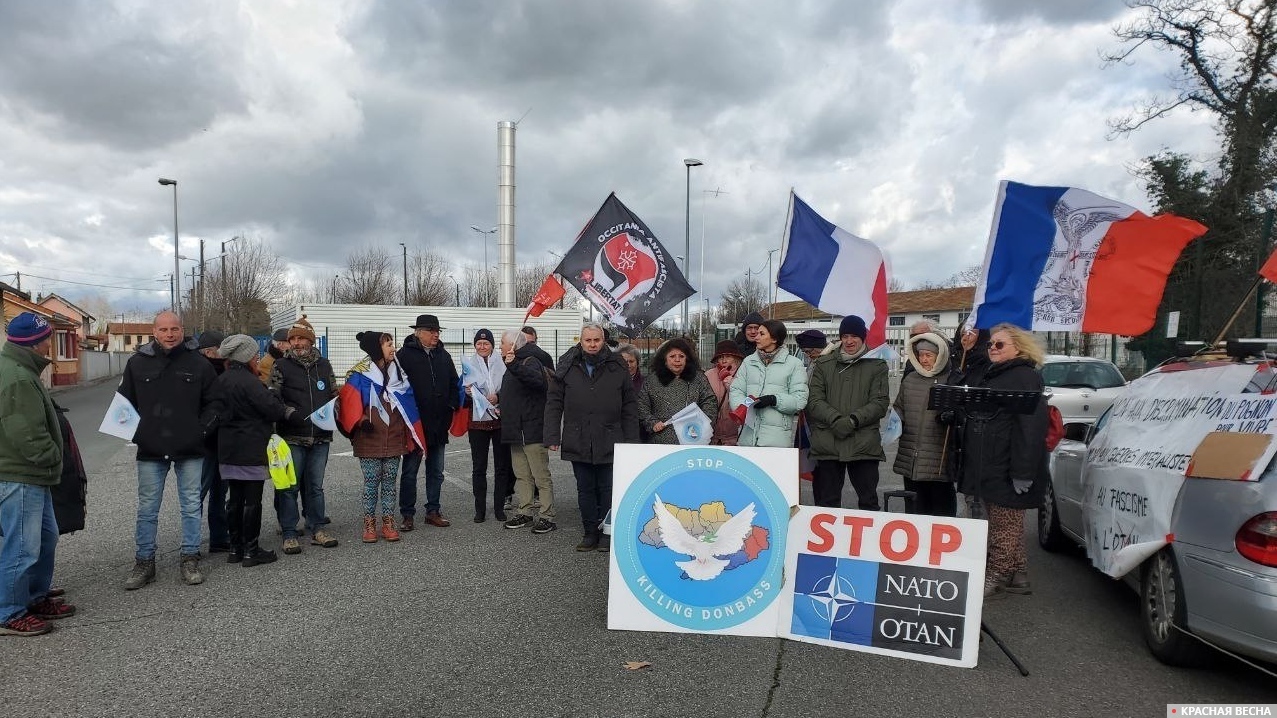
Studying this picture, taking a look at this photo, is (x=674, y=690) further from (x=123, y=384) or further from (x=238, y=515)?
(x=123, y=384)

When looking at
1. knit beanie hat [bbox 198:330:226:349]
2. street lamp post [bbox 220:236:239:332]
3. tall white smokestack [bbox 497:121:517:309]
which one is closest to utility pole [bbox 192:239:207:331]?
street lamp post [bbox 220:236:239:332]

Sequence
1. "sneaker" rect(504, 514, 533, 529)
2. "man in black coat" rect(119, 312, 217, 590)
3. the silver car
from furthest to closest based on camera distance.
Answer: "sneaker" rect(504, 514, 533, 529), "man in black coat" rect(119, 312, 217, 590), the silver car

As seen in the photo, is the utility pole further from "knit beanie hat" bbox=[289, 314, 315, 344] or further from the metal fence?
"knit beanie hat" bbox=[289, 314, 315, 344]

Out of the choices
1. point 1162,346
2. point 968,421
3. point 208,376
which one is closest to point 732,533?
point 968,421

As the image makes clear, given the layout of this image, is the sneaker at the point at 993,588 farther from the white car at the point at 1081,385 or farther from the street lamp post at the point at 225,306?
the street lamp post at the point at 225,306

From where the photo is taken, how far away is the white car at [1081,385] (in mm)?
13055

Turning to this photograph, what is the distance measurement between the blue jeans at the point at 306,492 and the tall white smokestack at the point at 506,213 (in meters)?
30.6

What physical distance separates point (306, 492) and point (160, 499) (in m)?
1.30

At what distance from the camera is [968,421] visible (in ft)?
16.8

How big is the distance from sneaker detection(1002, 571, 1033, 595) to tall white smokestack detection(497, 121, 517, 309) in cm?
3309

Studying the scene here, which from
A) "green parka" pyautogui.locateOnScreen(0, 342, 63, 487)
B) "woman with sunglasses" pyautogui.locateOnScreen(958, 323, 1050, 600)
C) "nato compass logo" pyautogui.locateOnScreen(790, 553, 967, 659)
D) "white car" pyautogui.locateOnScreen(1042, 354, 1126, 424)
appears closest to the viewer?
"nato compass logo" pyautogui.locateOnScreen(790, 553, 967, 659)

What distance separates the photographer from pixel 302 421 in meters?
6.33

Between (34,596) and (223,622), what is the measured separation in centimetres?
124

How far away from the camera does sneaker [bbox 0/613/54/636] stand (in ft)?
14.6
